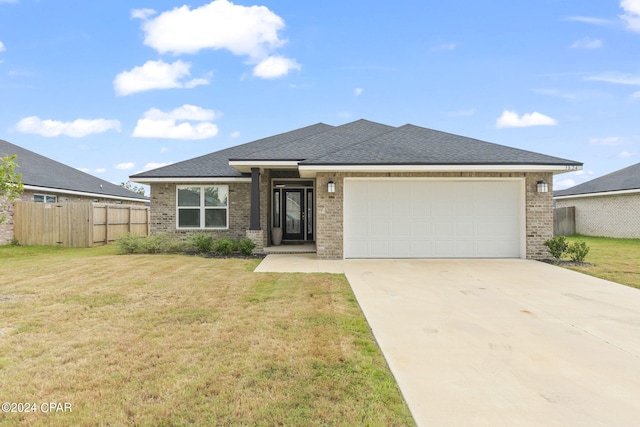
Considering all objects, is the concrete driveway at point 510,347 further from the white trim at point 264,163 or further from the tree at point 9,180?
the tree at point 9,180

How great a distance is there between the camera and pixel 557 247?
1039cm

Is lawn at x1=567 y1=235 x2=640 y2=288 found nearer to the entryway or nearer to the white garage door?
the white garage door

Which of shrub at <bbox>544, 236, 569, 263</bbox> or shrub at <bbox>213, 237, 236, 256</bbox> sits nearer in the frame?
shrub at <bbox>544, 236, 569, 263</bbox>

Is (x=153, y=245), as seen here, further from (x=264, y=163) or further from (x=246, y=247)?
(x=264, y=163)

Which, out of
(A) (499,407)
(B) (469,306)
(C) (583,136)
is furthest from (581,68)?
(A) (499,407)

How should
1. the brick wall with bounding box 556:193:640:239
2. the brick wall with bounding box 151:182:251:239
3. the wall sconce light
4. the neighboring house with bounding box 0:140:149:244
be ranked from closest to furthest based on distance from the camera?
the wall sconce light, the brick wall with bounding box 151:182:251:239, the neighboring house with bounding box 0:140:149:244, the brick wall with bounding box 556:193:640:239

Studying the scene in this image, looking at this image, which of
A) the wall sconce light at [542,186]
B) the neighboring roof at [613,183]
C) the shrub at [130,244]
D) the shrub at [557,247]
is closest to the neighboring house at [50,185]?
the shrub at [130,244]

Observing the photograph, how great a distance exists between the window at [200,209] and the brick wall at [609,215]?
20.5 meters

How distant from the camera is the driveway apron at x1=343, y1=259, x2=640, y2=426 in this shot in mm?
2871

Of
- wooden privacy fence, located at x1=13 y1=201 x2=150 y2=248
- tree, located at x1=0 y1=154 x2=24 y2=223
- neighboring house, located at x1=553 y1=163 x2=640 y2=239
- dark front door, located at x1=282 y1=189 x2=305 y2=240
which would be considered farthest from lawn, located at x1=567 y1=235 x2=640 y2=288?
wooden privacy fence, located at x1=13 y1=201 x2=150 y2=248

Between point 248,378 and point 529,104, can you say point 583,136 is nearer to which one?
point 529,104

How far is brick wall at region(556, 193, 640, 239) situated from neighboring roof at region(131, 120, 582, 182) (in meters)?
12.4

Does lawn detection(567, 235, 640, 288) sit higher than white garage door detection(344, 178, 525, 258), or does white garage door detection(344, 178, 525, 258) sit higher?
white garage door detection(344, 178, 525, 258)

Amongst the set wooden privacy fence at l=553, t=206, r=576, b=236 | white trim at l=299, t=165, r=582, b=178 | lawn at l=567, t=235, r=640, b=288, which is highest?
white trim at l=299, t=165, r=582, b=178
